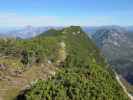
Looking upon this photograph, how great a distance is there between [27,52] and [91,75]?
1865 inches

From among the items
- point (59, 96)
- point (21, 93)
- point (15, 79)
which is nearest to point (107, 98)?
point (59, 96)

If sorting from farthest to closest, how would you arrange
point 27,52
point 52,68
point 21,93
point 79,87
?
point 27,52 → point 52,68 → point 21,93 → point 79,87

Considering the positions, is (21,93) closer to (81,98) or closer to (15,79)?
(15,79)

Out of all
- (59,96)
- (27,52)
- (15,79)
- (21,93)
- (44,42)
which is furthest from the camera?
(44,42)

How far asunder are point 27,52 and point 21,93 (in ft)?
149

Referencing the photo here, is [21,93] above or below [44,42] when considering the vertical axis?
below

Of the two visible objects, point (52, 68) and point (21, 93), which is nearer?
point (21, 93)

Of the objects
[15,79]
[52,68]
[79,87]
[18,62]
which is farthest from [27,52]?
[79,87]

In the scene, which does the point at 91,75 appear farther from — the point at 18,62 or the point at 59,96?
the point at 18,62

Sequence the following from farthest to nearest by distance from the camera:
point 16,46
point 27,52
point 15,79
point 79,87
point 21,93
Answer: point 16,46 < point 27,52 < point 15,79 < point 21,93 < point 79,87

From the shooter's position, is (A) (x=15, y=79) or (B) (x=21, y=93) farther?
(A) (x=15, y=79)

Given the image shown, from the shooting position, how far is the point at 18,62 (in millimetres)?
126125

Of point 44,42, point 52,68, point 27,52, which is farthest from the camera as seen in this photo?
point 44,42

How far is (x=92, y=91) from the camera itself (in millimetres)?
79500
